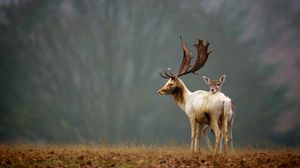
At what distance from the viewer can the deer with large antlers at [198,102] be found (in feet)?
41.8

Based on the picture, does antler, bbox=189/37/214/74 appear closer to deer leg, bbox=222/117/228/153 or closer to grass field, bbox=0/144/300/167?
deer leg, bbox=222/117/228/153

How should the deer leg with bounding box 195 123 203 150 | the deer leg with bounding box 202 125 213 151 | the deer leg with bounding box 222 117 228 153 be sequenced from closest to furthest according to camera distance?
the deer leg with bounding box 222 117 228 153
the deer leg with bounding box 195 123 203 150
the deer leg with bounding box 202 125 213 151

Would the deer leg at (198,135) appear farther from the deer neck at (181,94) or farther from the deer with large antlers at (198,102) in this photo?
the deer neck at (181,94)

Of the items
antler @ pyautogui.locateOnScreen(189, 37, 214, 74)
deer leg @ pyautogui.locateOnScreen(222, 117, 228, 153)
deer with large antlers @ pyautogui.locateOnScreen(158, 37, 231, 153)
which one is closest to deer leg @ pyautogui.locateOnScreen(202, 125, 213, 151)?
deer with large antlers @ pyautogui.locateOnScreen(158, 37, 231, 153)

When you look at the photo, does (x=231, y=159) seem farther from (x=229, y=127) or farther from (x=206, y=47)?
(x=206, y=47)

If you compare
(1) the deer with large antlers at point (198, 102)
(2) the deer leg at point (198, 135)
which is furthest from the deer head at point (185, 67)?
(2) the deer leg at point (198, 135)

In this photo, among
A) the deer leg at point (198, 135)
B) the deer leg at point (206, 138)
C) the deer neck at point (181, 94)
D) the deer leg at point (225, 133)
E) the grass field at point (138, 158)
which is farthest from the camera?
the deer neck at point (181, 94)

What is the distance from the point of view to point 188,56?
47.4 feet

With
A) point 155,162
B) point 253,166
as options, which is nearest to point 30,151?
point 155,162

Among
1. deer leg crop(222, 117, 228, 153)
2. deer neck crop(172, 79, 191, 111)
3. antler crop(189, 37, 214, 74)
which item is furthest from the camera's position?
antler crop(189, 37, 214, 74)

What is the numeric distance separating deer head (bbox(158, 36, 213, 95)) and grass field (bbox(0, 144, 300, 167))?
1648 mm

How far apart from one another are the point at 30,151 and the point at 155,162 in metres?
4.11

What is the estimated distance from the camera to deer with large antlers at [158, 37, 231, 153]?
502 inches

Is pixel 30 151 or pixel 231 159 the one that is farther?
pixel 30 151
